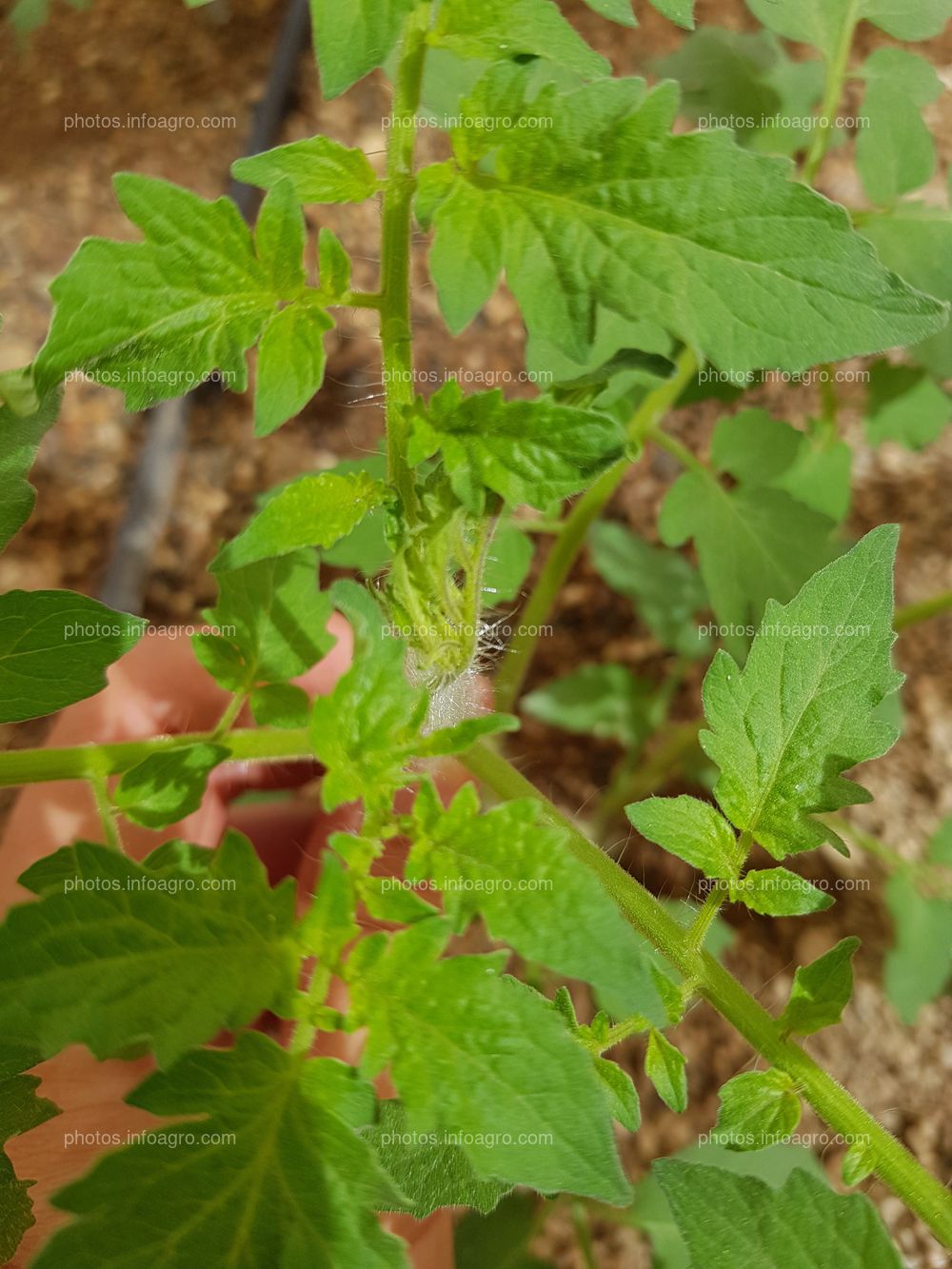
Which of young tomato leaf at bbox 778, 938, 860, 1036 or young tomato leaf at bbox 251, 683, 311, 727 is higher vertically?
young tomato leaf at bbox 251, 683, 311, 727

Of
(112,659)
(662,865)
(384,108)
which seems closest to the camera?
(112,659)

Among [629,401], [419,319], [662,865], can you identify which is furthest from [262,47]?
[662,865]

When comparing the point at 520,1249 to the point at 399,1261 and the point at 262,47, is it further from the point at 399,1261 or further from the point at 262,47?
the point at 262,47

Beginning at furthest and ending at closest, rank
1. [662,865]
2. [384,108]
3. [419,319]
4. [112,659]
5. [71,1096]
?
[384,108], [419,319], [662,865], [71,1096], [112,659]

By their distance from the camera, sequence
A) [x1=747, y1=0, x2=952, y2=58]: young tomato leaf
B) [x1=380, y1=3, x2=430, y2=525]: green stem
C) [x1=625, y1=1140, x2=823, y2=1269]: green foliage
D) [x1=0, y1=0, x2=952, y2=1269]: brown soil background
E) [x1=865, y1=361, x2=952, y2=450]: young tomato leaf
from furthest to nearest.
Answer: [x1=0, y1=0, x2=952, y2=1269]: brown soil background, [x1=865, y1=361, x2=952, y2=450]: young tomato leaf, [x1=625, y1=1140, x2=823, y2=1269]: green foliage, [x1=747, y1=0, x2=952, y2=58]: young tomato leaf, [x1=380, y1=3, x2=430, y2=525]: green stem

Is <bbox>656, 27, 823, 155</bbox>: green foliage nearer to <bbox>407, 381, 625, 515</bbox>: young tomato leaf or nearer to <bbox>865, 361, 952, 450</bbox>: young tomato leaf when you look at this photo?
<bbox>865, 361, 952, 450</bbox>: young tomato leaf

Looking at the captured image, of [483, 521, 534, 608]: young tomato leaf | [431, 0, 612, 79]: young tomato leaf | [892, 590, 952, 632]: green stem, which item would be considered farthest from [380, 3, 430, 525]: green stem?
[892, 590, 952, 632]: green stem

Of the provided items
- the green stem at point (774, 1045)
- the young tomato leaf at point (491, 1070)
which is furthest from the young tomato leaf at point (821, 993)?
the young tomato leaf at point (491, 1070)
